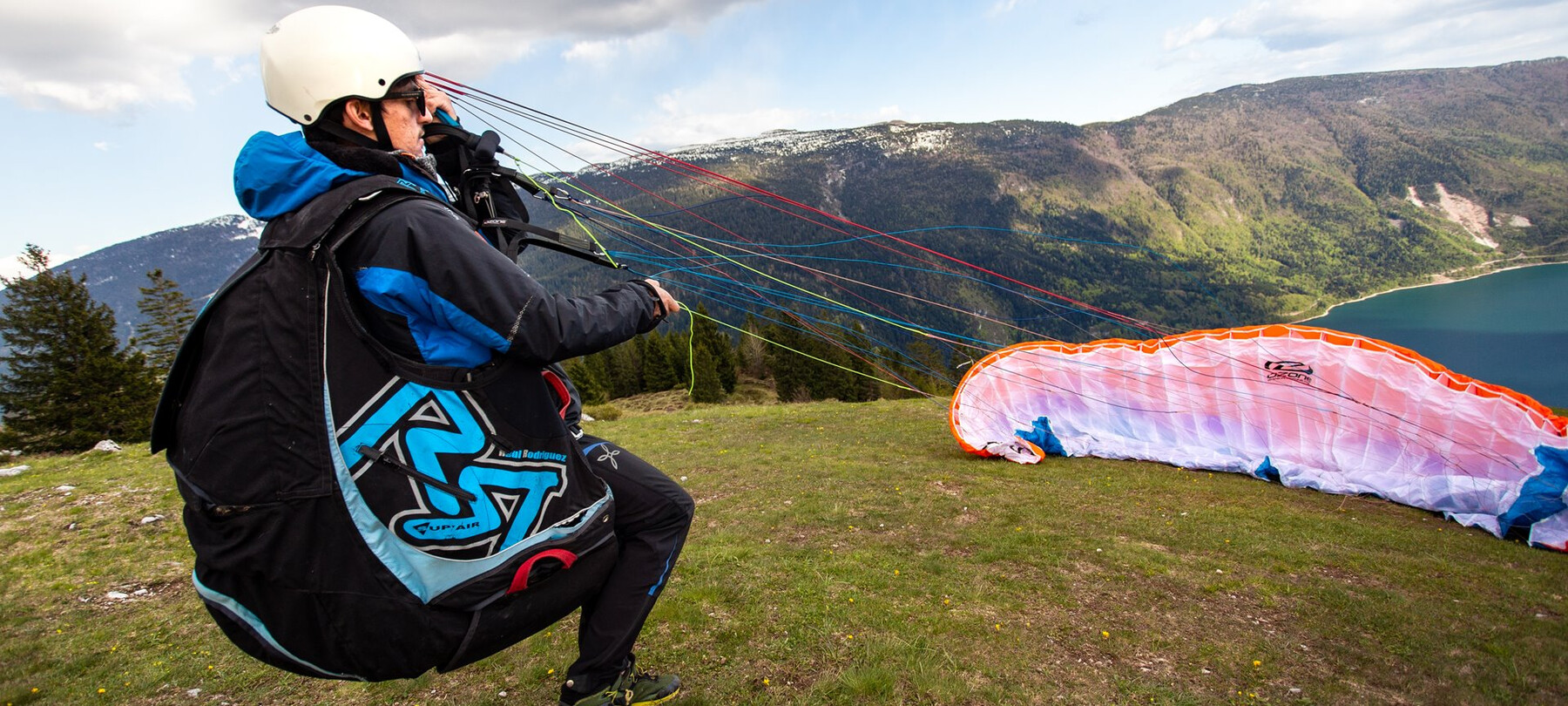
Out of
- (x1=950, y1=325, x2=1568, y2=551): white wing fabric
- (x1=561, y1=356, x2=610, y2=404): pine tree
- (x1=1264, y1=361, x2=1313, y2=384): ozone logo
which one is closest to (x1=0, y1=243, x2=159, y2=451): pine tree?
(x1=561, y1=356, x2=610, y2=404): pine tree

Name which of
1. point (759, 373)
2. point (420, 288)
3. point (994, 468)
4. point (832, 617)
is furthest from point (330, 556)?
point (759, 373)

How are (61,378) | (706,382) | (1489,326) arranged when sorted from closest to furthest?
(61,378), (706,382), (1489,326)

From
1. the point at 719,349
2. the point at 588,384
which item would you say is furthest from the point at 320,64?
the point at 719,349

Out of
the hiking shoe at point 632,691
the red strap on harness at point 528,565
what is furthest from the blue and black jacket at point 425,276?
the hiking shoe at point 632,691

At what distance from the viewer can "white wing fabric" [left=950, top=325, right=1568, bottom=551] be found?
10188mm

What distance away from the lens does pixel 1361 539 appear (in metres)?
8.62

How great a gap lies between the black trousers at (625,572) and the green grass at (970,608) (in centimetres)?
141

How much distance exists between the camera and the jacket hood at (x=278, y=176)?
2383 mm

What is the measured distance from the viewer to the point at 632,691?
351cm

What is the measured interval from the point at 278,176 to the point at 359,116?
463 mm

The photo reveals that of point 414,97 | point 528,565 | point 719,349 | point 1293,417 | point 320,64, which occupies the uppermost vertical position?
point 320,64

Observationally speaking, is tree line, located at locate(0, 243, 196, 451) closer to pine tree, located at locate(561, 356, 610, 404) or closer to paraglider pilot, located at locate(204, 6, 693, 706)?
pine tree, located at locate(561, 356, 610, 404)

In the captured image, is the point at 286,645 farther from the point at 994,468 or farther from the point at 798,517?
the point at 994,468

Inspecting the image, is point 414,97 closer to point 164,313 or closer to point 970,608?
point 970,608
